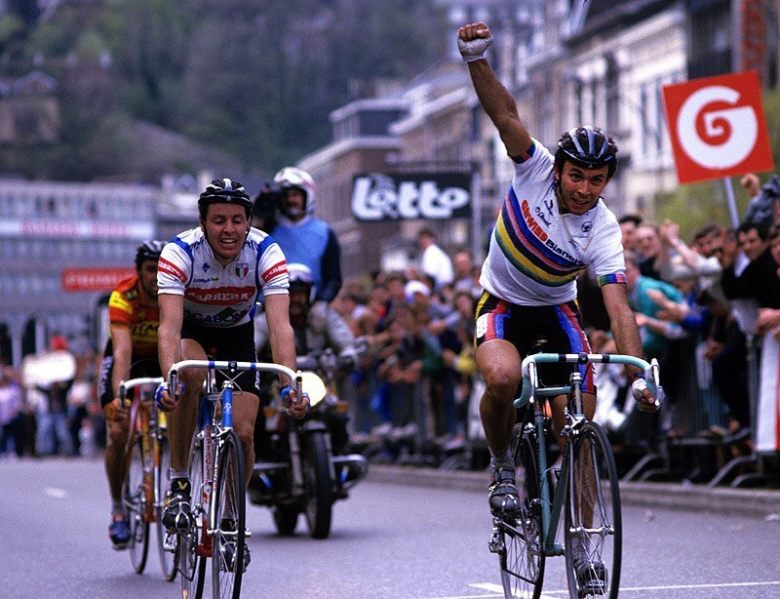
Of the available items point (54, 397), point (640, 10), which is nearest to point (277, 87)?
point (640, 10)

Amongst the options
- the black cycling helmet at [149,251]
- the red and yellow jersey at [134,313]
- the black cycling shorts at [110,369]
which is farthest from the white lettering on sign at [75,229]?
the black cycling helmet at [149,251]

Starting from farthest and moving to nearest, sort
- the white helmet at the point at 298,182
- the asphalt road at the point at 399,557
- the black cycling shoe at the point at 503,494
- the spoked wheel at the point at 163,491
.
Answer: the white helmet at the point at 298,182 < the spoked wheel at the point at 163,491 < the asphalt road at the point at 399,557 < the black cycling shoe at the point at 503,494

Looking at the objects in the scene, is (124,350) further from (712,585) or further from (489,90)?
(489,90)

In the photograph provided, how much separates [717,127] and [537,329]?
8.69m

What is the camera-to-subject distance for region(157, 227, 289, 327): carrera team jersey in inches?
344

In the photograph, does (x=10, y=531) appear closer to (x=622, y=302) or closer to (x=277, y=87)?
(x=622, y=302)

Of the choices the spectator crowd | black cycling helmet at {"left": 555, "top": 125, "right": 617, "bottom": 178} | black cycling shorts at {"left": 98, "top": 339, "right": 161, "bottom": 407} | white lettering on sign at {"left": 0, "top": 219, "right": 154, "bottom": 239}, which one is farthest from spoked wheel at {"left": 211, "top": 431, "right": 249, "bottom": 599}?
white lettering on sign at {"left": 0, "top": 219, "right": 154, "bottom": 239}

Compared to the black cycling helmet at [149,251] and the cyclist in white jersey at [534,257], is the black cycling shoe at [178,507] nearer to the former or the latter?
the cyclist in white jersey at [534,257]

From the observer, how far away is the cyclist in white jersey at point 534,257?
26.7 ft

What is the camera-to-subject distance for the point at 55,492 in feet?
70.8

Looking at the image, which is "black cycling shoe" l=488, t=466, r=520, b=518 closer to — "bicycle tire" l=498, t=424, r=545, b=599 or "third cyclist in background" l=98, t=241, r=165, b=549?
"bicycle tire" l=498, t=424, r=545, b=599

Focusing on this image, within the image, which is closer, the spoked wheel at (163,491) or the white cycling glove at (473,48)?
the white cycling glove at (473,48)

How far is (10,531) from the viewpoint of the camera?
15281 mm

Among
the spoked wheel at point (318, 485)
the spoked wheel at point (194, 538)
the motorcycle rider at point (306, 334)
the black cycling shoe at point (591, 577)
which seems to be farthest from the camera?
the motorcycle rider at point (306, 334)
